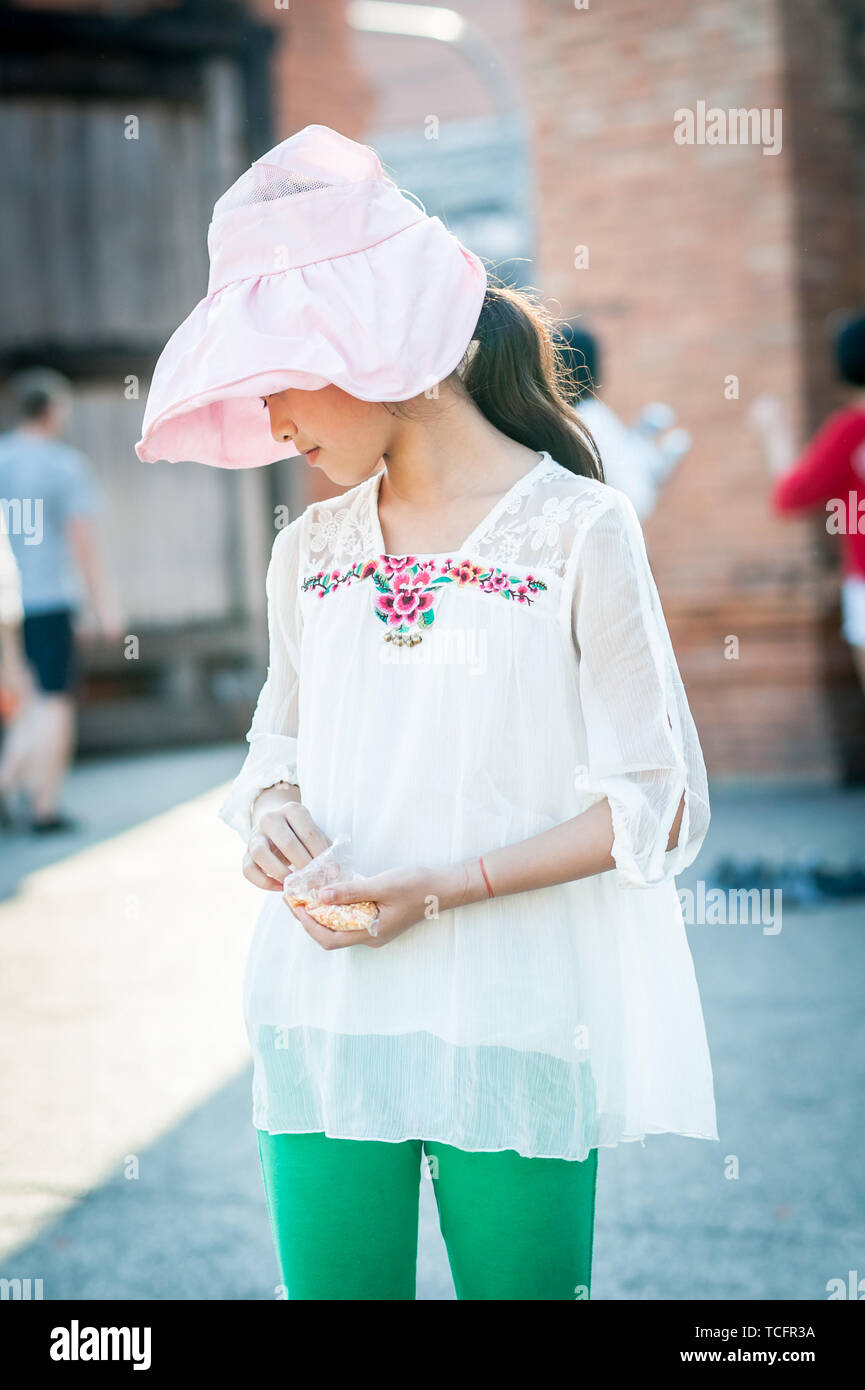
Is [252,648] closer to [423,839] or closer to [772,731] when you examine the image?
[772,731]

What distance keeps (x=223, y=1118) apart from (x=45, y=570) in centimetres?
480

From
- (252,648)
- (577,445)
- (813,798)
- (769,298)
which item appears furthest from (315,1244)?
(252,648)

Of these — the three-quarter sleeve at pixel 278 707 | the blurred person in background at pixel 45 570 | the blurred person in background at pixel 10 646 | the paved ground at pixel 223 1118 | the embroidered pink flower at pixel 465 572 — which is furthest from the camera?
the blurred person in background at pixel 10 646

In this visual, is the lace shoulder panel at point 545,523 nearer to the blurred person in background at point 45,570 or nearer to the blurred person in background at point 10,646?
the blurred person in background at point 45,570

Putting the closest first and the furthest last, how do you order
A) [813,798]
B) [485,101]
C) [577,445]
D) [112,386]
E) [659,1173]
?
[577,445] < [659,1173] < [813,798] < [112,386] < [485,101]

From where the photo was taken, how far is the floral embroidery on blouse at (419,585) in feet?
6.13

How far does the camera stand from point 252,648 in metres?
12.3

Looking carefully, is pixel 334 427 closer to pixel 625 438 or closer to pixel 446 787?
pixel 446 787

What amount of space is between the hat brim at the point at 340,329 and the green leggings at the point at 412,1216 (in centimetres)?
90

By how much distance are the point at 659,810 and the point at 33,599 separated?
7135 millimetres

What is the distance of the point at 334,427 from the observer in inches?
74.1

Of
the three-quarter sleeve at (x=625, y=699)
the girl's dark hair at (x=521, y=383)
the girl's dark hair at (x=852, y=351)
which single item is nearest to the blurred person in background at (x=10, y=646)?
the girl's dark hair at (x=852, y=351)

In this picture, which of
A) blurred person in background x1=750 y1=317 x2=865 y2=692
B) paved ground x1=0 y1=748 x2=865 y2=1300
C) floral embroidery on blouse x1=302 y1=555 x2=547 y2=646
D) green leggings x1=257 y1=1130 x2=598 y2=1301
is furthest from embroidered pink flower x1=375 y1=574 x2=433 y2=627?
blurred person in background x1=750 y1=317 x2=865 y2=692

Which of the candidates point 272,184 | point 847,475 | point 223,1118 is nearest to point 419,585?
point 272,184
